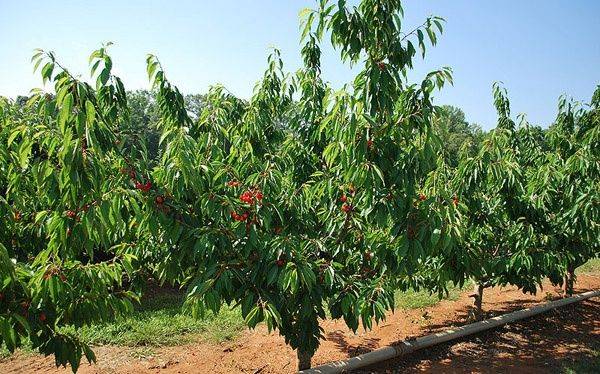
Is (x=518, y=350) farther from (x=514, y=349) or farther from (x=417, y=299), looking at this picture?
(x=417, y=299)

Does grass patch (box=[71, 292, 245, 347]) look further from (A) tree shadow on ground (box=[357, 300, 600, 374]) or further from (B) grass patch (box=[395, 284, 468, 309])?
(B) grass patch (box=[395, 284, 468, 309])

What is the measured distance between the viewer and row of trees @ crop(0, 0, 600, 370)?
2377 mm

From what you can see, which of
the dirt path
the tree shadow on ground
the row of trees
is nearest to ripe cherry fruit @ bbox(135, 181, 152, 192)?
the row of trees

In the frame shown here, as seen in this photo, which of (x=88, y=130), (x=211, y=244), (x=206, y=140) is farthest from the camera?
(x=206, y=140)

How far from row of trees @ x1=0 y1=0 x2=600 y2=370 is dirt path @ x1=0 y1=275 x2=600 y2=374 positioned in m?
1.12

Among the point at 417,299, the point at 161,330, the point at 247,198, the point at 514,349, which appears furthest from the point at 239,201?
the point at 417,299

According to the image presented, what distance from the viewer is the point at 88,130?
2.15 metres

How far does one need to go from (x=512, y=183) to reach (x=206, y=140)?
3.25m

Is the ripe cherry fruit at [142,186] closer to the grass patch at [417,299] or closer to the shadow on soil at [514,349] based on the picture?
the shadow on soil at [514,349]

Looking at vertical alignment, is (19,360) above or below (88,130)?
below

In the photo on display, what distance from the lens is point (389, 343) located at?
5.43 metres

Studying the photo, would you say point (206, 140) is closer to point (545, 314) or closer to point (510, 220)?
point (510, 220)

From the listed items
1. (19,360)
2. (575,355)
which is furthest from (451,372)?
(19,360)

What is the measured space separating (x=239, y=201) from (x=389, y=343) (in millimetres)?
3507
